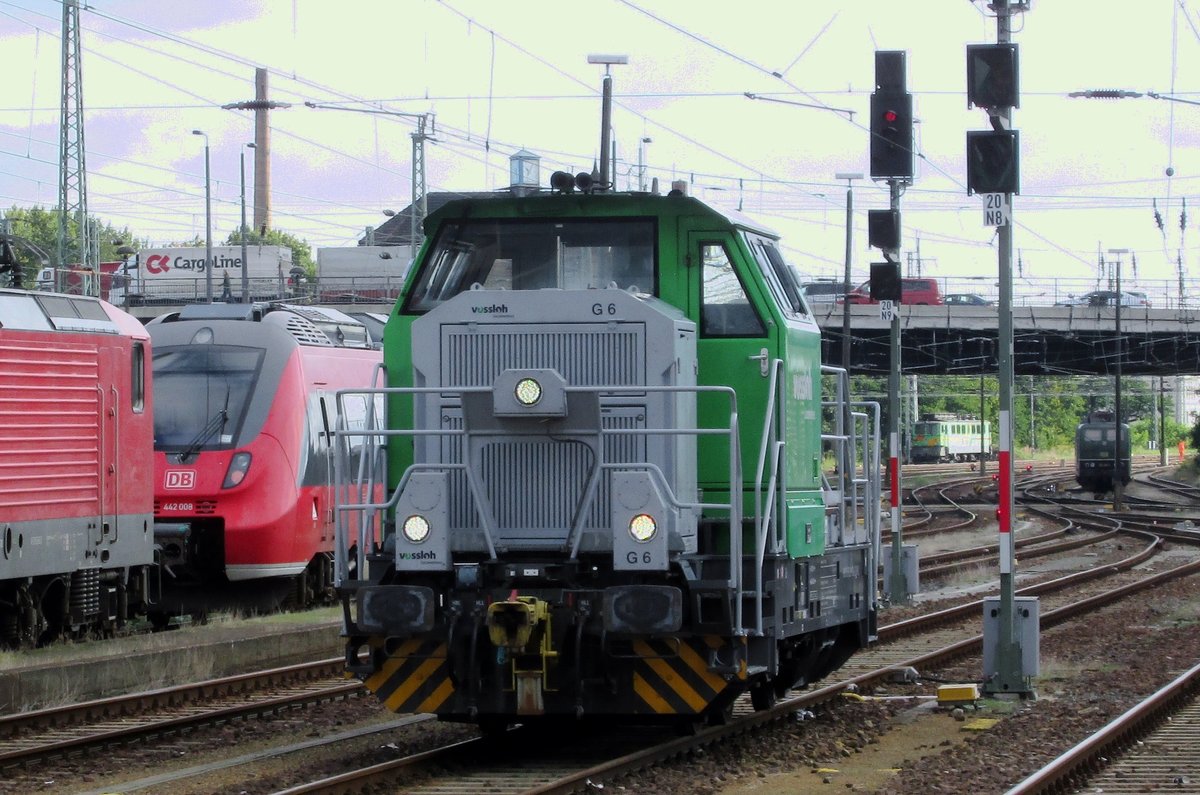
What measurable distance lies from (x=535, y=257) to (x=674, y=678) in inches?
103

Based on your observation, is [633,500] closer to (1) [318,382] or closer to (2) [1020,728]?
(2) [1020,728]

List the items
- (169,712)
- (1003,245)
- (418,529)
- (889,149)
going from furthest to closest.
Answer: (889,149), (1003,245), (169,712), (418,529)

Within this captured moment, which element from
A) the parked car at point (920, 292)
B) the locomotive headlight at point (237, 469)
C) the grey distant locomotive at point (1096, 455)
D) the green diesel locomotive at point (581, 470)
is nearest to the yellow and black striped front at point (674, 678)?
the green diesel locomotive at point (581, 470)

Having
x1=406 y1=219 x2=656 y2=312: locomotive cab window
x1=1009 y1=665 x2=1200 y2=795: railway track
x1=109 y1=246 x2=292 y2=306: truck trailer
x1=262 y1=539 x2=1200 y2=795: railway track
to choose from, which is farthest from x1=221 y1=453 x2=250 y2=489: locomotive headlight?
x1=109 y1=246 x2=292 y2=306: truck trailer

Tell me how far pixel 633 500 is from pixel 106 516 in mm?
7935

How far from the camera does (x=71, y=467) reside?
14.9 metres

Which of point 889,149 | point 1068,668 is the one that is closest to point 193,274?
point 889,149

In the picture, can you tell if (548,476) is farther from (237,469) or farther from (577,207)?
(237,469)

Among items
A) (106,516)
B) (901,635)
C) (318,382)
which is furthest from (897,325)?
(106,516)

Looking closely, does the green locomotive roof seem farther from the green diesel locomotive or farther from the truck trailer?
the truck trailer

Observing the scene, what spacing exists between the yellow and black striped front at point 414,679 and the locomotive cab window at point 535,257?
202 cm

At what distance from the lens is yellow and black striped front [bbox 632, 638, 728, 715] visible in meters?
9.12

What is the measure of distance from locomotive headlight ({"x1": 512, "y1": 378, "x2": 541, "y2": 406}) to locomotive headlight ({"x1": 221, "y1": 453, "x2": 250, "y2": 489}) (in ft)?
27.7

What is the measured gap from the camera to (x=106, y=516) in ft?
50.1
